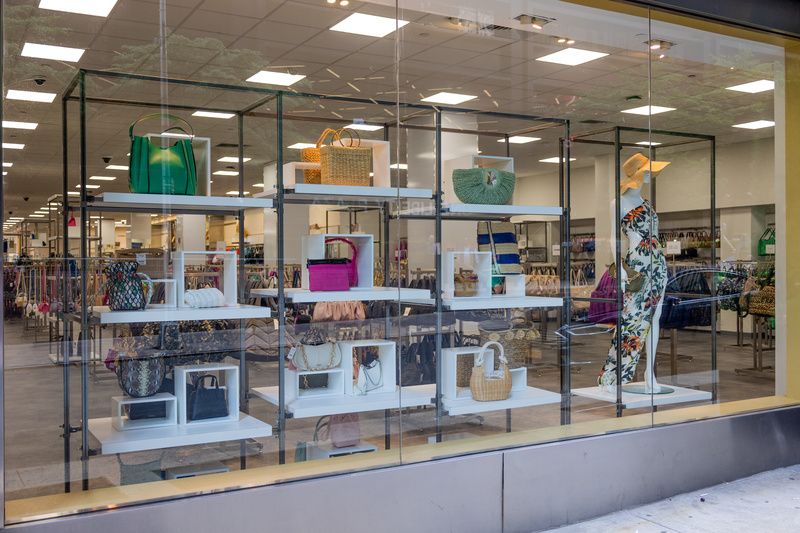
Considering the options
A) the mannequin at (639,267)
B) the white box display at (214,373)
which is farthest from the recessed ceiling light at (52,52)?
the mannequin at (639,267)

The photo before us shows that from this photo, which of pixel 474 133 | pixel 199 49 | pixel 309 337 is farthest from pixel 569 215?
pixel 199 49

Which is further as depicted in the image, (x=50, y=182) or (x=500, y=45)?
(x=500, y=45)

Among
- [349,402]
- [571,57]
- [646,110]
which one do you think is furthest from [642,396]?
[571,57]

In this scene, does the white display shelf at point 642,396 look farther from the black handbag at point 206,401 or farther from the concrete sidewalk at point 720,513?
the black handbag at point 206,401

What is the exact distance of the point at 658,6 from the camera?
14.0ft

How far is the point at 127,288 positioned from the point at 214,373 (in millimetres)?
554

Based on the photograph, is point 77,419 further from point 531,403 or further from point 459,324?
point 531,403

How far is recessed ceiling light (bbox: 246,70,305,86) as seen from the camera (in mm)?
3768

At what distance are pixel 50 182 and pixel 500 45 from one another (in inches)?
94.1

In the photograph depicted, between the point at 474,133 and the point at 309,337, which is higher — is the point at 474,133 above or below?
above

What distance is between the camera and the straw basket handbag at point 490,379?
13.9 ft

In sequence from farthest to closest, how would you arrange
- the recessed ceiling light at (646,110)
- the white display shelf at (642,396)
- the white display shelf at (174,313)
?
1. the recessed ceiling light at (646,110)
2. the white display shelf at (642,396)
3. the white display shelf at (174,313)

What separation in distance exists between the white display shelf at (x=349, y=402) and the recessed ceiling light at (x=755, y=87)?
2996 millimetres

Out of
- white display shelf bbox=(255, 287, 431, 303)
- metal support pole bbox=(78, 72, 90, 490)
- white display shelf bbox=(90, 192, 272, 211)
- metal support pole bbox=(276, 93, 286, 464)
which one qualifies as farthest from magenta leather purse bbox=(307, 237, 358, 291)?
metal support pole bbox=(78, 72, 90, 490)
